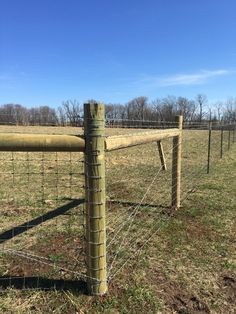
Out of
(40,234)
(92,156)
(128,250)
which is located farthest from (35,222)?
(92,156)

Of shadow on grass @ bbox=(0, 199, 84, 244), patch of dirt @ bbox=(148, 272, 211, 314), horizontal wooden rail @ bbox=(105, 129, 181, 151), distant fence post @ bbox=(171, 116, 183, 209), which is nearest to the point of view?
patch of dirt @ bbox=(148, 272, 211, 314)

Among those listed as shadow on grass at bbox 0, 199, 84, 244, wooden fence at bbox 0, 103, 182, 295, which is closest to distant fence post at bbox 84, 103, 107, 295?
wooden fence at bbox 0, 103, 182, 295

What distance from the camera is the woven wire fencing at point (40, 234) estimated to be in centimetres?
376

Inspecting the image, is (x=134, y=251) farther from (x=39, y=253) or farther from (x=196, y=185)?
(x=196, y=185)

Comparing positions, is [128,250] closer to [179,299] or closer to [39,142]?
[179,299]

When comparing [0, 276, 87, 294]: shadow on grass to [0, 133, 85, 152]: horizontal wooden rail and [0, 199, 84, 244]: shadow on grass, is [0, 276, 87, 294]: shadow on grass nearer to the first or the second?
[0, 199, 84, 244]: shadow on grass

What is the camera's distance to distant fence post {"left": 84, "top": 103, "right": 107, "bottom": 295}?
311 cm

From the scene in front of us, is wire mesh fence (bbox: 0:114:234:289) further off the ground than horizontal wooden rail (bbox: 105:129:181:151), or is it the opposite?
horizontal wooden rail (bbox: 105:129:181:151)

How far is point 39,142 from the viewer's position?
3.04 metres

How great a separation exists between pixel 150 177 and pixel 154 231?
4488 millimetres

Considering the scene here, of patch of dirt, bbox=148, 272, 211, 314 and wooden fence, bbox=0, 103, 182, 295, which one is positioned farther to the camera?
patch of dirt, bbox=148, 272, 211, 314

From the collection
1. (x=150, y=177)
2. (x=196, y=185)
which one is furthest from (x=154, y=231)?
(x=150, y=177)

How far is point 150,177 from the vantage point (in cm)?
964

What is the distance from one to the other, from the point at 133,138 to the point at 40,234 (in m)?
1.89
